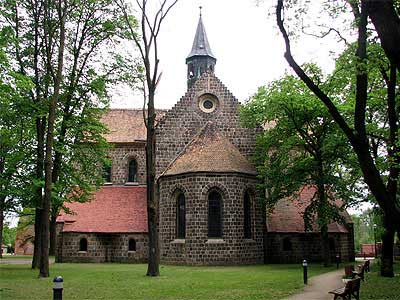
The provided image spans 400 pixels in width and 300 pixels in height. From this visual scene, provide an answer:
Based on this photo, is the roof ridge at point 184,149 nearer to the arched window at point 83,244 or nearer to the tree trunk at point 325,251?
the arched window at point 83,244

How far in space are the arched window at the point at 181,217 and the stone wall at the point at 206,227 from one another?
0.29 m

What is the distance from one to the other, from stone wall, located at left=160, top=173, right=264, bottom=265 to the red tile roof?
13.8 feet

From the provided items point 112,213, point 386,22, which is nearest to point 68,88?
point 112,213

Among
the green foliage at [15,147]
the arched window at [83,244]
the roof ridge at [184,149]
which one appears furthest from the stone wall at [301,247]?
the green foliage at [15,147]

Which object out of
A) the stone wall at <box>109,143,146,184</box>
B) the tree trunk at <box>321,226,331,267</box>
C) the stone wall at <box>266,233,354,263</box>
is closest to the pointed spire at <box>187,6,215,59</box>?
the stone wall at <box>109,143,146,184</box>

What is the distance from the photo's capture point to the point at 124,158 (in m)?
40.4

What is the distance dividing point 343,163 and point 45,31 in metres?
19.4

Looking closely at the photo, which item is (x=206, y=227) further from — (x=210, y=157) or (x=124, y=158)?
(x=124, y=158)

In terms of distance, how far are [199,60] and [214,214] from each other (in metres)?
24.3

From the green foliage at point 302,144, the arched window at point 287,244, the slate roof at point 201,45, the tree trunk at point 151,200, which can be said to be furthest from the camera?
the slate roof at point 201,45

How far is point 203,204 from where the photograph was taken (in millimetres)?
29719

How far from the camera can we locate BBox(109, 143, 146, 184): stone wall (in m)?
40.1

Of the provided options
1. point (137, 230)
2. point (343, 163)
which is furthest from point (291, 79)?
point (137, 230)

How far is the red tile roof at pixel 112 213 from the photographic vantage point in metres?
34.3
